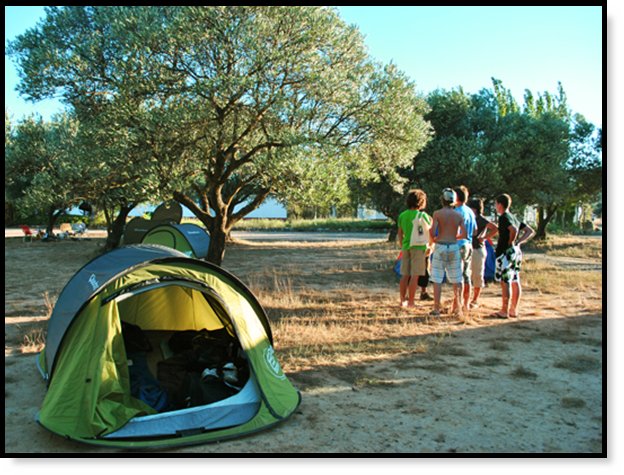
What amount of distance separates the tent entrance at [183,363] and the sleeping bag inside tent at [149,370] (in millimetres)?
12

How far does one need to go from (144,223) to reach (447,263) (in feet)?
44.2

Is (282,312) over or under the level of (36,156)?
under

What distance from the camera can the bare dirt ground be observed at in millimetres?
3447

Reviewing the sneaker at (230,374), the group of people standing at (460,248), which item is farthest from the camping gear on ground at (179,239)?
the sneaker at (230,374)

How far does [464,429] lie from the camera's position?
362cm

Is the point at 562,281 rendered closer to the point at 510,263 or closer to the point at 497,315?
the point at 497,315

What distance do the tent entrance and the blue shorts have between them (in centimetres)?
338

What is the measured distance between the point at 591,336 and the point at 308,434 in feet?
15.8

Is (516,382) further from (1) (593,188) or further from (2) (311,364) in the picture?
(1) (593,188)

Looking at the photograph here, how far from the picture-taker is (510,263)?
6.57 m

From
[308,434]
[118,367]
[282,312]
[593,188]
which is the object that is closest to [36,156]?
[282,312]

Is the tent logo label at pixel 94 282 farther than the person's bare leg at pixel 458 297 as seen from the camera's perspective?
No

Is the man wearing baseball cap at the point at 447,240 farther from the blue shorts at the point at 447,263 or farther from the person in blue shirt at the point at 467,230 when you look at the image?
the person in blue shirt at the point at 467,230

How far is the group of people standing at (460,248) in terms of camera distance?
21.7 feet
